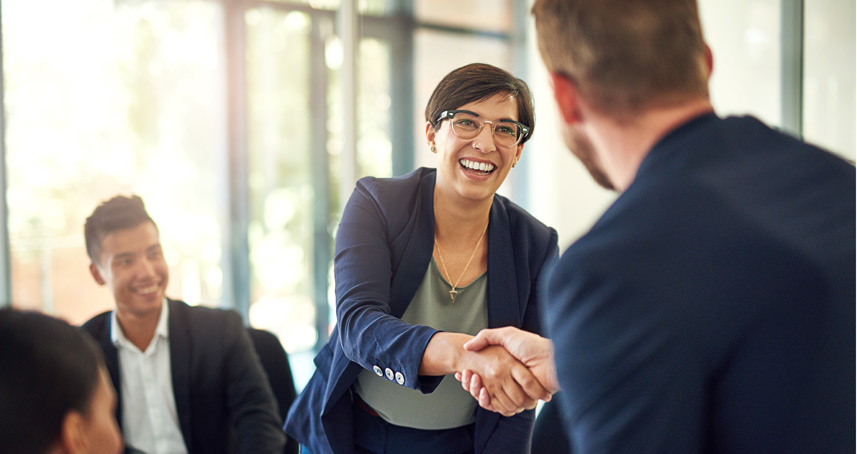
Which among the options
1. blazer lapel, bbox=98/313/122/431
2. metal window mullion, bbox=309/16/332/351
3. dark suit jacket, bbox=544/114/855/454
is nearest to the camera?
dark suit jacket, bbox=544/114/855/454

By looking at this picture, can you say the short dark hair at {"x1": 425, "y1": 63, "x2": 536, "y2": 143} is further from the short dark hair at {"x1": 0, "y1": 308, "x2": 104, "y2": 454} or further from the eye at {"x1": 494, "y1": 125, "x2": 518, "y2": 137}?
the short dark hair at {"x1": 0, "y1": 308, "x2": 104, "y2": 454}

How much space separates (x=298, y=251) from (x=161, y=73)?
1.48 meters

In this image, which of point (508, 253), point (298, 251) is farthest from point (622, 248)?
point (298, 251)

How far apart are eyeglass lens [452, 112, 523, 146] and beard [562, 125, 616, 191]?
43 cm

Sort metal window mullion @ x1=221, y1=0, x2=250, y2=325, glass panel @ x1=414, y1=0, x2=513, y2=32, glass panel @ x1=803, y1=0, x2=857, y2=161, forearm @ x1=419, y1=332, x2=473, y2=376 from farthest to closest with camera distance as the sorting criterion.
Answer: glass panel @ x1=414, y1=0, x2=513, y2=32, metal window mullion @ x1=221, y1=0, x2=250, y2=325, glass panel @ x1=803, y1=0, x2=857, y2=161, forearm @ x1=419, y1=332, x2=473, y2=376

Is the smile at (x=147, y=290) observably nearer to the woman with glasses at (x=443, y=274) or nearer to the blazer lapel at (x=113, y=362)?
the blazer lapel at (x=113, y=362)

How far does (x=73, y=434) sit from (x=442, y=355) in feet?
1.93

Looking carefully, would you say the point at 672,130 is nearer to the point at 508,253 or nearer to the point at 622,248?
the point at 622,248

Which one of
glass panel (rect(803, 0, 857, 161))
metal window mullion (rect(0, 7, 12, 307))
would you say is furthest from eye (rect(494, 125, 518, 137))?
glass panel (rect(803, 0, 857, 161))

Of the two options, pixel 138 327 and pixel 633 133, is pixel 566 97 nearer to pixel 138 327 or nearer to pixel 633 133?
pixel 633 133

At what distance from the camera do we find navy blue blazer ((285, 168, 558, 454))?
1.37 meters

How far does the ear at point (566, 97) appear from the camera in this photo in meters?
0.84

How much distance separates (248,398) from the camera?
1.82 m

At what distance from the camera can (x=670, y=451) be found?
686 millimetres
